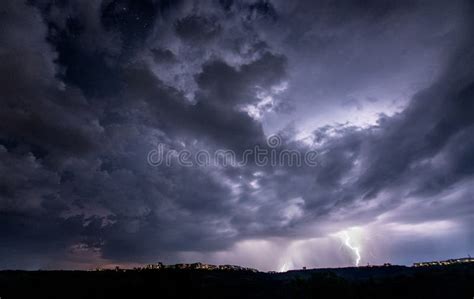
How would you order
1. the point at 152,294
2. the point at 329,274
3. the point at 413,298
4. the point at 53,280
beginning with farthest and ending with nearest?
the point at 53,280 < the point at 413,298 < the point at 152,294 < the point at 329,274

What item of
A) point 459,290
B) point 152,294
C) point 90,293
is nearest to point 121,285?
point 90,293

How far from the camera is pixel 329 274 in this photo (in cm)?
12488

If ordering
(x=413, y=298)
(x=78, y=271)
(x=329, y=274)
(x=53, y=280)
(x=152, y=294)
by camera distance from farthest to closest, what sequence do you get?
(x=78, y=271)
(x=53, y=280)
(x=413, y=298)
(x=152, y=294)
(x=329, y=274)

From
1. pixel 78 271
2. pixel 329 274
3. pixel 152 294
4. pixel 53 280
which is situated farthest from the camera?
pixel 78 271

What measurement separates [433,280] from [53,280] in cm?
20976

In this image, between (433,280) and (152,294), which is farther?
(433,280)

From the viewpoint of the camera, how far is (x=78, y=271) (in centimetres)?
18800

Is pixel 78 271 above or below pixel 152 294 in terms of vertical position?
above

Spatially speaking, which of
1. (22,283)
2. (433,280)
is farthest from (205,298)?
(433,280)

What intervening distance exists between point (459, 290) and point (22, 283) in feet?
722

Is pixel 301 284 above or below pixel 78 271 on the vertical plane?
below

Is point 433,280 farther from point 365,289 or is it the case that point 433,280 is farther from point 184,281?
point 184,281

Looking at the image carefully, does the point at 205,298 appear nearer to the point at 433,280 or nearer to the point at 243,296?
the point at 243,296

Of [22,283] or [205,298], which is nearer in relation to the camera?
[22,283]
